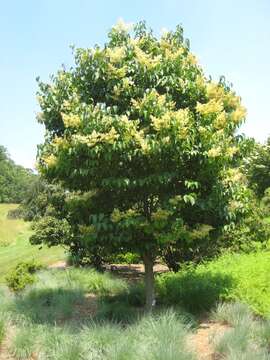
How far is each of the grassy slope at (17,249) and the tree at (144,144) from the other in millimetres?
12265

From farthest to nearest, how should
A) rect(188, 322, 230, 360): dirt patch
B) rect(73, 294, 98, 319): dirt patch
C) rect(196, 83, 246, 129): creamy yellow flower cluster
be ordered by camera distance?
rect(73, 294, 98, 319): dirt patch → rect(196, 83, 246, 129): creamy yellow flower cluster → rect(188, 322, 230, 360): dirt patch

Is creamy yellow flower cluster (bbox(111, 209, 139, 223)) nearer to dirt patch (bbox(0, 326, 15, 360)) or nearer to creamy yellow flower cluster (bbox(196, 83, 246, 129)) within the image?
creamy yellow flower cluster (bbox(196, 83, 246, 129))

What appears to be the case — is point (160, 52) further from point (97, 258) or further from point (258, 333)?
point (97, 258)

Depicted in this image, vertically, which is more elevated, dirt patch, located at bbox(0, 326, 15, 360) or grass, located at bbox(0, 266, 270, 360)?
grass, located at bbox(0, 266, 270, 360)

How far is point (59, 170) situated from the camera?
997 cm

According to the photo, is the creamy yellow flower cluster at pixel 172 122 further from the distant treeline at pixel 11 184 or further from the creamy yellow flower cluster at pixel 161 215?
the distant treeline at pixel 11 184

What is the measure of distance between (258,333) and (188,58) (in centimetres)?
608

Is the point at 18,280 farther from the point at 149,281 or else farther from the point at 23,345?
the point at 23,345

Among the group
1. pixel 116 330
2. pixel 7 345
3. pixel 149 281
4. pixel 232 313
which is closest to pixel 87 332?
pixel 116 330

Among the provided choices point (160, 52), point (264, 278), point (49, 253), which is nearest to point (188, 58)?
point (160, 52)

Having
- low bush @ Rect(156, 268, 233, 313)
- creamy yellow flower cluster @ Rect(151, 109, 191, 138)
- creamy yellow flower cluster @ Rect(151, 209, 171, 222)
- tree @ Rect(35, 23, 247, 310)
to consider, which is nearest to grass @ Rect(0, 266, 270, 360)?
low bush @ Rect(156, 268, 233, 313)

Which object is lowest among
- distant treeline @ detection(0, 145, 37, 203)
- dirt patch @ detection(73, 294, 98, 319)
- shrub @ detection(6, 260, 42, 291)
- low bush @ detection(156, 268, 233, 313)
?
dirt patch @ detection(73, 294, 98, 319)

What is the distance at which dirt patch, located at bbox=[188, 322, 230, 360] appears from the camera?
825 cm

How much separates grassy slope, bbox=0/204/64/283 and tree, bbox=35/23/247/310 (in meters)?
12.3
